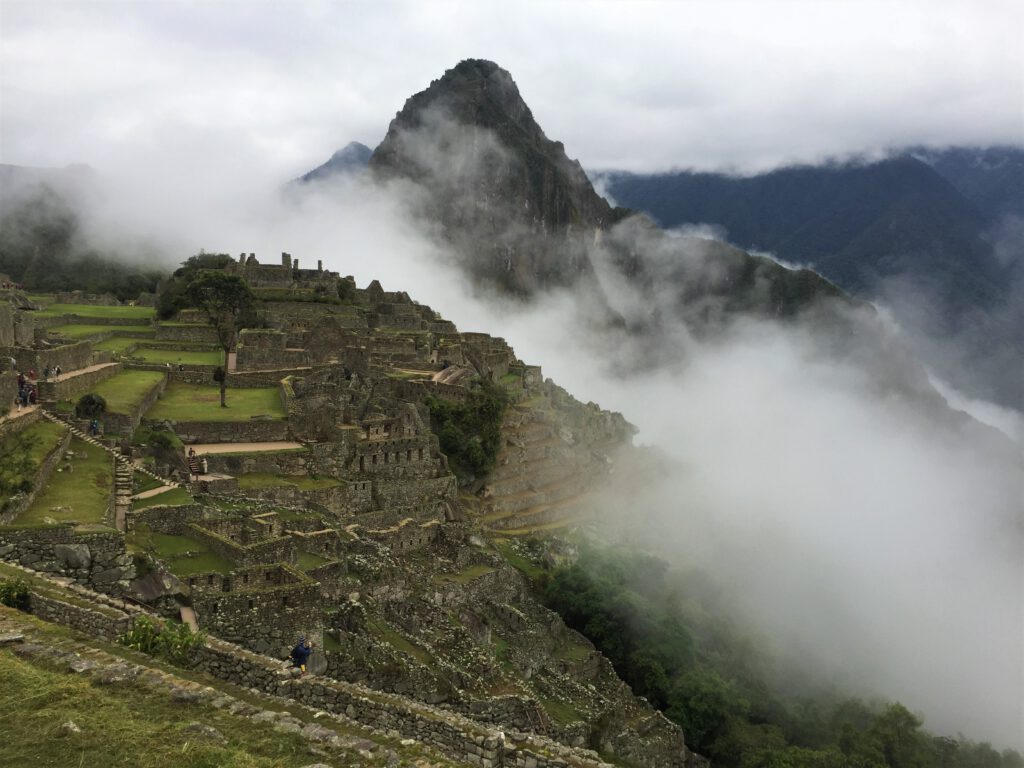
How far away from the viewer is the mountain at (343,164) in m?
149

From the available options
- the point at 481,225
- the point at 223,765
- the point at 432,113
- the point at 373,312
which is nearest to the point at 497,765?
the point at 223,765

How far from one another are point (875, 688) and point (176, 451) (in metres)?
30.9

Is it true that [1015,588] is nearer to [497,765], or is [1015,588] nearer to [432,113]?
[497,765]

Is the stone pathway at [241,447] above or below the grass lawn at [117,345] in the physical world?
below

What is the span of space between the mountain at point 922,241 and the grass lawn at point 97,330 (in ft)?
437

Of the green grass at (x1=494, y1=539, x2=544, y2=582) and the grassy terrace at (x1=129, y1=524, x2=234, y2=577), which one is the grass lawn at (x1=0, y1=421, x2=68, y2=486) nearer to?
the grassy terrace at (x1=129, y1=524, x2=234, y2=577)

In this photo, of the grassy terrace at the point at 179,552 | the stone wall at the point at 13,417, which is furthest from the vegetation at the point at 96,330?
the grassy terrace at the point at 179,552

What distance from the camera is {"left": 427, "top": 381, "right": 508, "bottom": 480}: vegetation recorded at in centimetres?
3453

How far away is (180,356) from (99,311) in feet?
46.2

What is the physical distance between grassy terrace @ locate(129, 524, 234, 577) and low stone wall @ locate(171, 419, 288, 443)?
28.6 ft

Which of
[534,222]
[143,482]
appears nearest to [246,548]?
[143,482]

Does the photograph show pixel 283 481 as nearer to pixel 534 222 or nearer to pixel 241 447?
pixel 241 447

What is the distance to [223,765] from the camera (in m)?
6.41

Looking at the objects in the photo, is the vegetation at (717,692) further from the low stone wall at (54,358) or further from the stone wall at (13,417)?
the low stone wall at (54,358)
